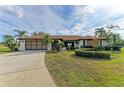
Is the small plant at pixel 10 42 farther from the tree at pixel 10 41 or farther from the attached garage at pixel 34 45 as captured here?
the attached garage at pixel 34 45

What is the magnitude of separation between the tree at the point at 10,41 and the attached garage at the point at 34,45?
5.85 feet

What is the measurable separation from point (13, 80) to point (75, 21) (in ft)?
37.9

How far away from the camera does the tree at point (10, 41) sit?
2630cm

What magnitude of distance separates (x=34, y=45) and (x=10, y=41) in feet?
10.9

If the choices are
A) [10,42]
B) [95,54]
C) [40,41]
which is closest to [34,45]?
[40,41]

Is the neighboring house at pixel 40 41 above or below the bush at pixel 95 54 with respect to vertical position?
above

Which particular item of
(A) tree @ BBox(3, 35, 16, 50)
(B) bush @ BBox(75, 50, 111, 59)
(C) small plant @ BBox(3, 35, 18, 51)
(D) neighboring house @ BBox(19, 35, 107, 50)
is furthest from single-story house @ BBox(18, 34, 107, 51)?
(B) bush @ BBox(75, 50, 111, 59)

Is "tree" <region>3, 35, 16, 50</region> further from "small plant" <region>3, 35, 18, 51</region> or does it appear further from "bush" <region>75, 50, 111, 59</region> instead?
"bush" <region>75, 50, 111, 59</region>

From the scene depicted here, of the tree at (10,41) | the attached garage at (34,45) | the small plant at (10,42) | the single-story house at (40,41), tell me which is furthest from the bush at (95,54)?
the tree at (10,41)

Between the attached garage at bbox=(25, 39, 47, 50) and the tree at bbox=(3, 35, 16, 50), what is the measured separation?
1784 millimetres

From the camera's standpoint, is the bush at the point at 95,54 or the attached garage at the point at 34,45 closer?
the bush at the point at 95,54

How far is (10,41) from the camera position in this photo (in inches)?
1048
